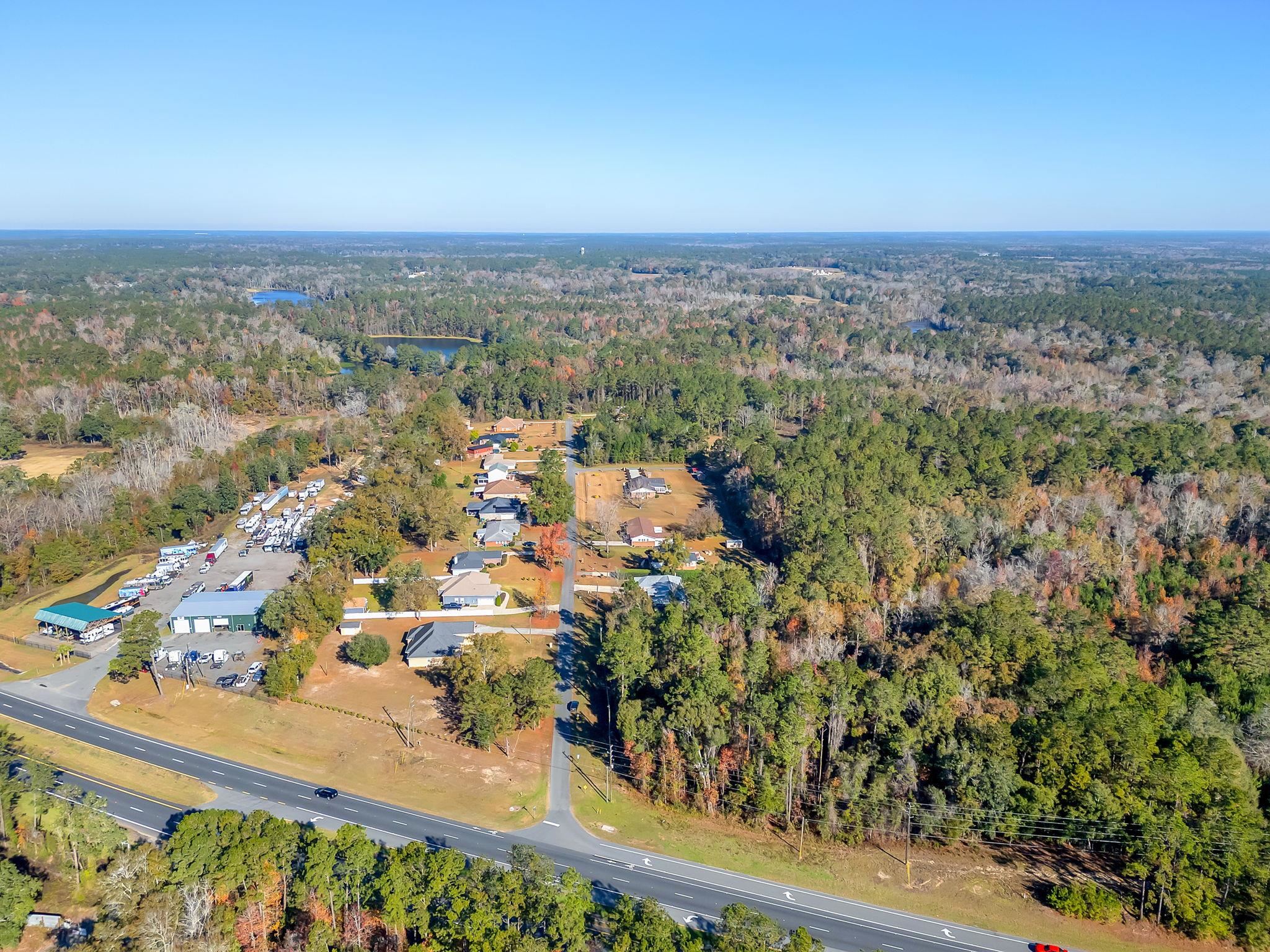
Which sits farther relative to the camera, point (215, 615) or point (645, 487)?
point (645, 487)

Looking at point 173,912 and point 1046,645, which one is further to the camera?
point 1046,645

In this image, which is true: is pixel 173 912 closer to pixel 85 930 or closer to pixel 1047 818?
pixel 85 930

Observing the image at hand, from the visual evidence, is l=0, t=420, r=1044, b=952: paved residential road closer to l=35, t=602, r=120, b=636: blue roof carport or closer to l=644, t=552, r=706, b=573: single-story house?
l=35, t=602, r=120, b=636: blue roof carport

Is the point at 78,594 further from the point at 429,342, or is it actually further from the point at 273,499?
the point at 429,342

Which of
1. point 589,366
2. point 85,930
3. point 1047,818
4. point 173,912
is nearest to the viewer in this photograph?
point 173,912

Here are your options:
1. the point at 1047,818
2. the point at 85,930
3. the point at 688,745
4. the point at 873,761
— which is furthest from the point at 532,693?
the point at 1047,818

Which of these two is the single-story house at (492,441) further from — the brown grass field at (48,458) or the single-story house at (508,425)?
the brown grass field at (48,458)

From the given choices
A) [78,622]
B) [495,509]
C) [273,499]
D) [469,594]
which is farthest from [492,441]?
[78,622]
